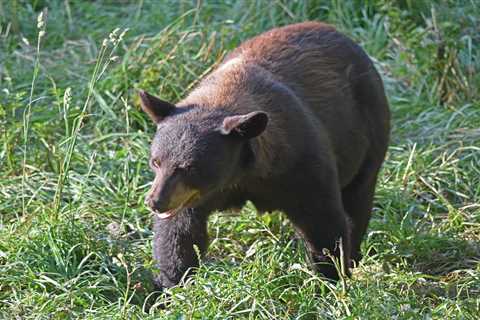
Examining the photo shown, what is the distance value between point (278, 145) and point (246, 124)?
0.41 metres

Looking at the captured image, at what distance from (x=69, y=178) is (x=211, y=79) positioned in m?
1.64

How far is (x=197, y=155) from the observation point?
5.55 metres

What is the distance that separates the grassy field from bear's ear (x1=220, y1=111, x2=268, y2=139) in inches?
30.5

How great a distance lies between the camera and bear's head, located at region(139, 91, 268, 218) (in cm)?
Result: 550

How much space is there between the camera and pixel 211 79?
6.27 meters

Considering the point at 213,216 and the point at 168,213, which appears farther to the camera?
the point at 213,216

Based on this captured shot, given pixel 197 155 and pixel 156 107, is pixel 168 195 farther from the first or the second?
pixel 156 107

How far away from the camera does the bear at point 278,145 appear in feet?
18.3

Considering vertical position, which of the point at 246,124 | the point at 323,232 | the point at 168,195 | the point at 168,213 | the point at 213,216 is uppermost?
the point at 246,124

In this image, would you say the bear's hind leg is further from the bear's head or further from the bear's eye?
the bear's eye

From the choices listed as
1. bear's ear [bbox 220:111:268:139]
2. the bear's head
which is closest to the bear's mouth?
the bear's head

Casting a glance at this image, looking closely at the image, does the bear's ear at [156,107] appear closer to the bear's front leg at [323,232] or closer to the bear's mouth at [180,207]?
the bear's mouth at [180,207]

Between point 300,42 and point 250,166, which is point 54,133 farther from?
point 250,166

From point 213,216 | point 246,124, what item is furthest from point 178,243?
point 213,216
